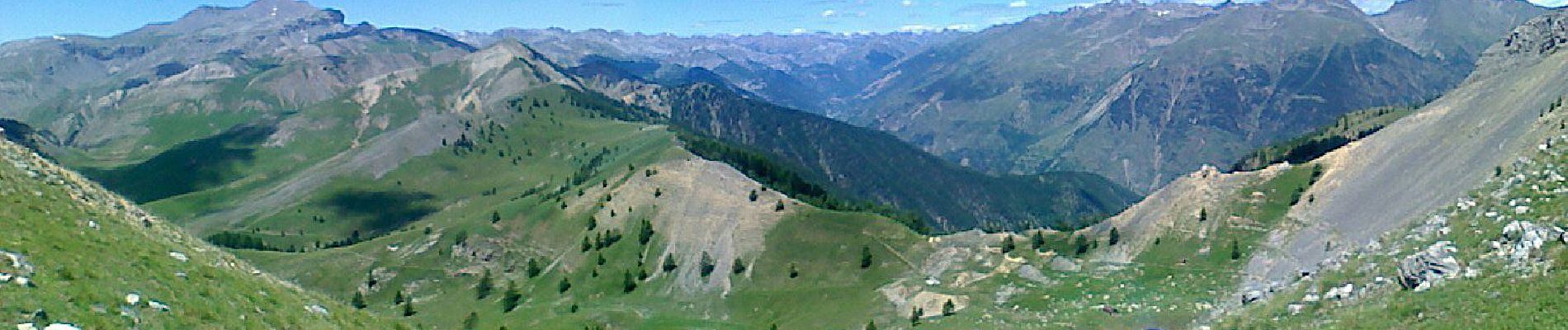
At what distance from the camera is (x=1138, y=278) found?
117m

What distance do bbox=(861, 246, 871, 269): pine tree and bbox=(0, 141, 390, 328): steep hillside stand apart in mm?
101985

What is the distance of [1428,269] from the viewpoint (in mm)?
57875

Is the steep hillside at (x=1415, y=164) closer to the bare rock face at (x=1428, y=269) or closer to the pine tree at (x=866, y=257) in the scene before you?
the bare rock face at (x=1428, y=269)

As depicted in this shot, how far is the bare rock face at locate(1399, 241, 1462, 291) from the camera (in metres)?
56.5

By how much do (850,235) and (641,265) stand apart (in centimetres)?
4575

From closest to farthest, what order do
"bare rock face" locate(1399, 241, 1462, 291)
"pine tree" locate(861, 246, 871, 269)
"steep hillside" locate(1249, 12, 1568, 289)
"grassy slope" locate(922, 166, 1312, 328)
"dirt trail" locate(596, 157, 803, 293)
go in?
"bare rock face" locate(1399, 241, 1462, 291) → "grassy slope" locate(922, 166, 1312, 328) → "steep hillside" locate(1249, 12, 1568, 289) → "pine tree" locate(861, 246, 871, 269) → "dirt trail" locate(596, 157, 803, 293)

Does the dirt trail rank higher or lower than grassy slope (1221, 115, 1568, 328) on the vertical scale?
lower

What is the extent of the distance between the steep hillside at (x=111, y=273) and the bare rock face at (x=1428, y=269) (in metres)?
66.2

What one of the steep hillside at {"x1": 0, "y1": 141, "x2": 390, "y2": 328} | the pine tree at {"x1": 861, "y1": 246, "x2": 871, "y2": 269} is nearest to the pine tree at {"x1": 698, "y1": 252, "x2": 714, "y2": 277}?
the pine tree at {"x1": 861, "y1": 246, "x2": 871, "y2": 269}

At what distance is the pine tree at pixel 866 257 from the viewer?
154m

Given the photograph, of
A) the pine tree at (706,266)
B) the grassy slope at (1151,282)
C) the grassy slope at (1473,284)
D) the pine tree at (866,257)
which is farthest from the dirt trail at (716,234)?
the grassy slope at (1473,284)

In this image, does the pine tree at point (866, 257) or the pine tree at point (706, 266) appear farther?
the pine tree at point (706, 266)

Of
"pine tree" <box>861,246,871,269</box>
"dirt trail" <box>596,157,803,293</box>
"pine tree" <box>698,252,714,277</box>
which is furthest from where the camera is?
"pine tree" <box>698,252,714,277</box>

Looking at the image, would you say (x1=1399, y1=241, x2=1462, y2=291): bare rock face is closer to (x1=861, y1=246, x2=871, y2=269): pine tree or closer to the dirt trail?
(x1=861, y1=246, x2=871, y2=269): pine tree
